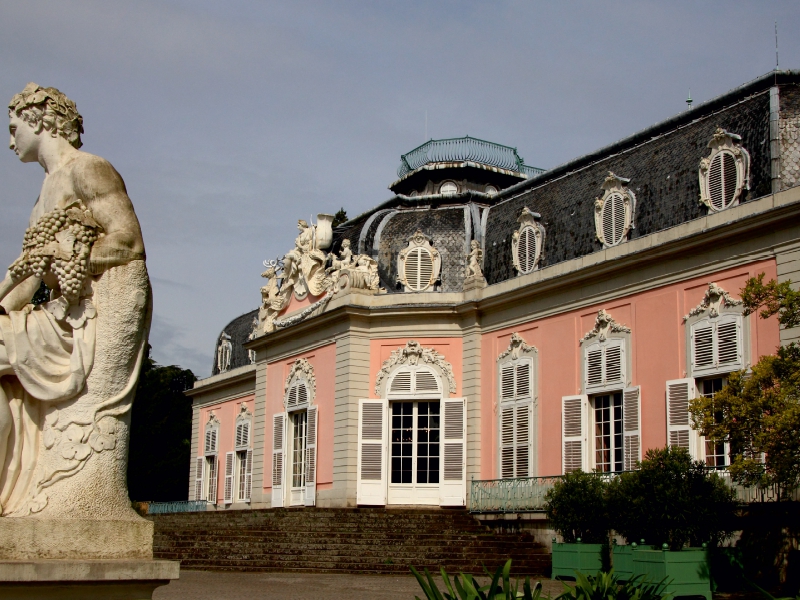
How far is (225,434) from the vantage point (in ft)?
109

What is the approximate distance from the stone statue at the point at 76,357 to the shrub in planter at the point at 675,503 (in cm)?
1029

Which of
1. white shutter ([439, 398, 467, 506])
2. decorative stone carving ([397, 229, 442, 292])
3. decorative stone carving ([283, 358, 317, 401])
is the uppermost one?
decorative stone carving ([397, 229, 442, 292])

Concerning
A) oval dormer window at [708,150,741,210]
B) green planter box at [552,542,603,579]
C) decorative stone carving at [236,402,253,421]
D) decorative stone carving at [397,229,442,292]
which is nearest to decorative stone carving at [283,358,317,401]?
decorative stone carving at [397,229,442,292]

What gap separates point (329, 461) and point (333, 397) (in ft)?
4.70

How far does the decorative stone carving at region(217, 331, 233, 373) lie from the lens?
34594mm

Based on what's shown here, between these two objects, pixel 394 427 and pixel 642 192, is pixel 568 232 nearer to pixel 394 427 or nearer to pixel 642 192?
pixel 642 192

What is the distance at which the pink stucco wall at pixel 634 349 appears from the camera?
16.9m

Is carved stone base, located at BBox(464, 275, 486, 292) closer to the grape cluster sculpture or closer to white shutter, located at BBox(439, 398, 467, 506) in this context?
white shutter, located at BBox(439, 398, 467, 506)

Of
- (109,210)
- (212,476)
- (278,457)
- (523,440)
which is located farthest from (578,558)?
(212,476)

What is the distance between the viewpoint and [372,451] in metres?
22.3

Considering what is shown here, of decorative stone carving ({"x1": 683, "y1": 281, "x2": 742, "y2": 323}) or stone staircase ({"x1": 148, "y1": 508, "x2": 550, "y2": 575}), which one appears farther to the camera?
stone staircase ({"x1": 148, "y1": 508, "x2": 550, "y2": 575})

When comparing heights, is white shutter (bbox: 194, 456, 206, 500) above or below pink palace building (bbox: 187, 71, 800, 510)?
below

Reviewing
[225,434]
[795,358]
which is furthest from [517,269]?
[225,434]

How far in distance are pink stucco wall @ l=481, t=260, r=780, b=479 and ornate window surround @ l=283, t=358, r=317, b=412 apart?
441 cm
